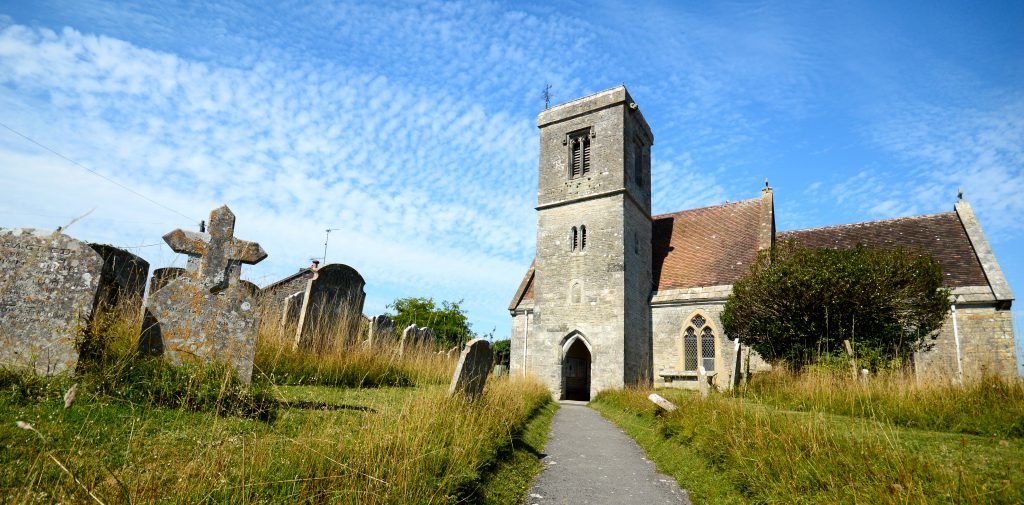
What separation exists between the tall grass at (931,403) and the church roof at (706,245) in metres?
11.7

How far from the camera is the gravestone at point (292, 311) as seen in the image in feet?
34.1

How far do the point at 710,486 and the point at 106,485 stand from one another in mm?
5773

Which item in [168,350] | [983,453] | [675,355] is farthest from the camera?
[675,355]

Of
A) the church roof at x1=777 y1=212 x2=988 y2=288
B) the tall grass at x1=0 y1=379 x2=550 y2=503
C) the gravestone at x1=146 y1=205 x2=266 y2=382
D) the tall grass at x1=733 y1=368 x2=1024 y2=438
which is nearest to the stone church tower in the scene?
the church roof at x1=777 y1=212 x2=988 y2=288

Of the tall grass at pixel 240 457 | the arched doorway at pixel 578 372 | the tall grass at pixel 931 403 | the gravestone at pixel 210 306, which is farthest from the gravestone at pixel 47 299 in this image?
the arched doorway at pixel 578 372

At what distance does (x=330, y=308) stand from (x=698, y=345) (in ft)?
50.5

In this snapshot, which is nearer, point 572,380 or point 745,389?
point 745,389

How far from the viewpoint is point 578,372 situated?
24.6 m

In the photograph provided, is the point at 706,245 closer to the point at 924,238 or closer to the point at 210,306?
the point at 924,238

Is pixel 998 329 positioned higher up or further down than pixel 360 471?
higher up

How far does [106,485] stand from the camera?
9.05ft

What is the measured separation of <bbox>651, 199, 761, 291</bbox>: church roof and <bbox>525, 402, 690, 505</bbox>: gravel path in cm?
1343

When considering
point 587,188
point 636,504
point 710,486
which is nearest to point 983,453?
point 710,486

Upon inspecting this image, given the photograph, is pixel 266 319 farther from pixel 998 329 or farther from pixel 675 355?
pixel 998 329
